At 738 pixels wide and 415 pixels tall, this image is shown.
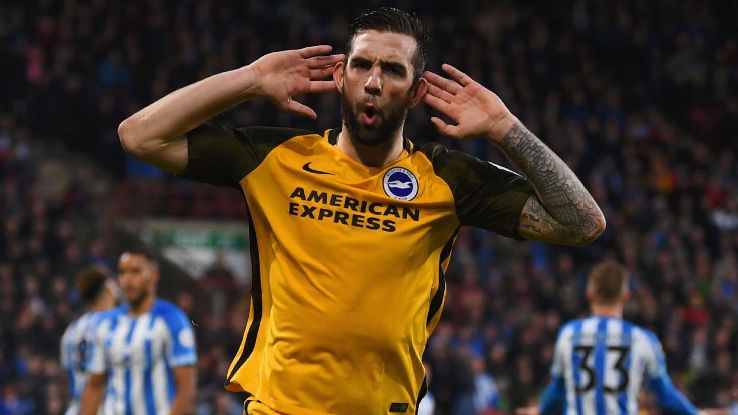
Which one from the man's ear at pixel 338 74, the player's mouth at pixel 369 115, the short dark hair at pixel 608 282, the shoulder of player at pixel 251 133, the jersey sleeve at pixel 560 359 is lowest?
the jersey sleeve at pixel 560 359

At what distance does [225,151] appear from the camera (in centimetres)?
391

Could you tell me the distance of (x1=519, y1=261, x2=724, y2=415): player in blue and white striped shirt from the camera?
7.54 meters

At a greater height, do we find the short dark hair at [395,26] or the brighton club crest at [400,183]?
the short dark hair at [395,26]

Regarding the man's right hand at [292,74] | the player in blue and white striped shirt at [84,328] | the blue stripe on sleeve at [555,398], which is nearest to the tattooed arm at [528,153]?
the man's right hand at [292,74]

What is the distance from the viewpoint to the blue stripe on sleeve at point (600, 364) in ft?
24.9

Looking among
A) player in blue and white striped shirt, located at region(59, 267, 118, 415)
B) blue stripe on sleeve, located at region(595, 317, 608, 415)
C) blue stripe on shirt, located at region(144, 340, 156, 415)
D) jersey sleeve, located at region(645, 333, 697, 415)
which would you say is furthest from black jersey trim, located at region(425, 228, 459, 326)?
player in blue and white striped shirt, located at region(59, 267, 118, 415)

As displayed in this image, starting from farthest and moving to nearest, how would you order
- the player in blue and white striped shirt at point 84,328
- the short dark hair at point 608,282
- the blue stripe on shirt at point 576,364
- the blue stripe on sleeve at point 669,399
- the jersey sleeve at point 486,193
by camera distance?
the player in blue and white striped shirt at point 84,328 → the blue stripe on shirt at point 576,364 → the short dark hair at point 608,282 → the blue stripe on sleeve at point 669,399 → the jersey sleeve at point 486,193

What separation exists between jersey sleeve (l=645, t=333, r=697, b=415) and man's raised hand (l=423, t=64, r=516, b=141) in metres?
3.60

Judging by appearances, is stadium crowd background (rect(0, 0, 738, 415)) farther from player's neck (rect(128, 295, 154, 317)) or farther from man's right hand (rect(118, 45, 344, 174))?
man's right hand (rect(118, 45, 344, 174))

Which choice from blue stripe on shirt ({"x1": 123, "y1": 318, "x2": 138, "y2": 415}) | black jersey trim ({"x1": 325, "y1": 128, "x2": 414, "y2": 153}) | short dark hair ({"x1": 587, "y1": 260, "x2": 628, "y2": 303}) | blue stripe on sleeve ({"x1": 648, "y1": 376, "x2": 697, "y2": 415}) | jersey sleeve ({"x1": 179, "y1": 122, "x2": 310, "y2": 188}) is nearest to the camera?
jersey sleeve ({"x1": 179, "y1": 122, "x2": 310, "y2": 188})

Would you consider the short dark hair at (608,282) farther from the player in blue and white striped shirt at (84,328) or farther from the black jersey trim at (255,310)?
the black jersey trim at (255,310)

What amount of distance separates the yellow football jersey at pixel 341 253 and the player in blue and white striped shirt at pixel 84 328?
484 centimetres

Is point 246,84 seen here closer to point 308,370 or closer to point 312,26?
point 308,370

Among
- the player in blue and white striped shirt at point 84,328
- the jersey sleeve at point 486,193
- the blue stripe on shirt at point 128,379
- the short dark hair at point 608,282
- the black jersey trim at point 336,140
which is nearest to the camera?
the jersey sleeve at point 486,193
